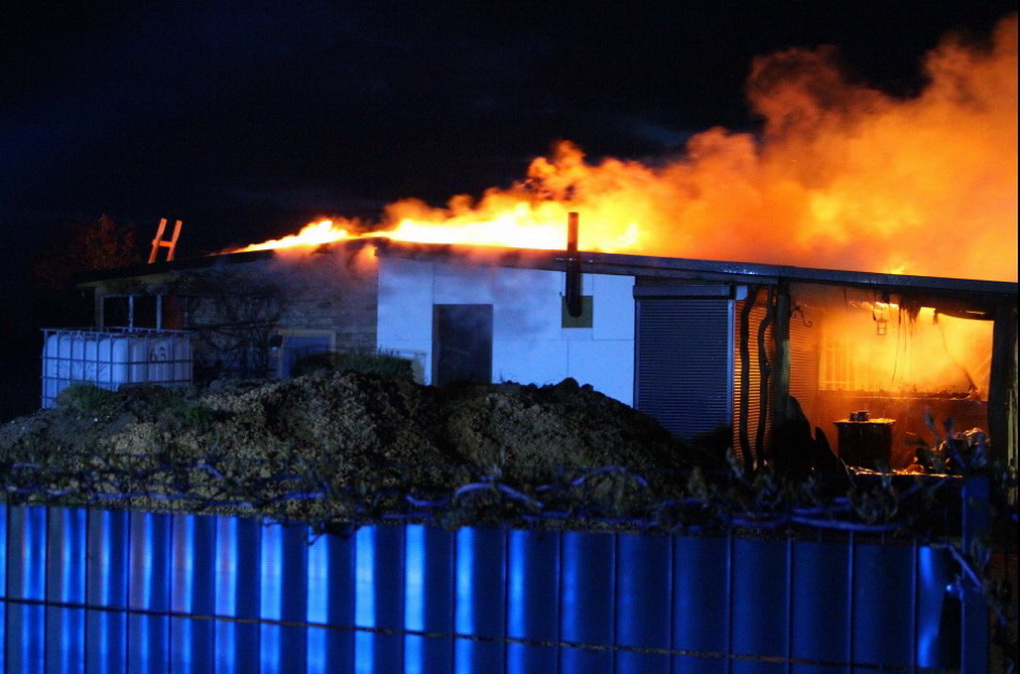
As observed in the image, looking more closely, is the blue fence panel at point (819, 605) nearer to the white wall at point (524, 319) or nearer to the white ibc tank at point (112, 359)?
the white wall at point (524, 319)

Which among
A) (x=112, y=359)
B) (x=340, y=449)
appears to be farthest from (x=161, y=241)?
(x=340, y=449)

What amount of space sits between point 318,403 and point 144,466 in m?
1.94

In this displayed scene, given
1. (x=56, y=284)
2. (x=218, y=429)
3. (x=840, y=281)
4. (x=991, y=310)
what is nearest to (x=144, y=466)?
(x=218, y=429)

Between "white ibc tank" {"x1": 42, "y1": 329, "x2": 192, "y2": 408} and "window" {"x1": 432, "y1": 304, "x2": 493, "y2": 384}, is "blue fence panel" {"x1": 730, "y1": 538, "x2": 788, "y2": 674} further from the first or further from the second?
"white ibc tank" {"x1": 42, "y1": 329, "x2": 192, "y2": 408}

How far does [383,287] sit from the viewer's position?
1499 centimetres

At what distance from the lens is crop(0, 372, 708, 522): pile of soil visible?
4457 mm

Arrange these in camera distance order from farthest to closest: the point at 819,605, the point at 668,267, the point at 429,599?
1. the point at 668,267
2. the point at 429,599
3. the point at 819,605

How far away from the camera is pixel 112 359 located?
13961mm

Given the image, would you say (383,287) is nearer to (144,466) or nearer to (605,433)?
(605,433)

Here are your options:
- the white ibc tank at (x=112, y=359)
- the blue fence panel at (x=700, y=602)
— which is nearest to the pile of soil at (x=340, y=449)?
the blue fence panel at (x=700, y=602)

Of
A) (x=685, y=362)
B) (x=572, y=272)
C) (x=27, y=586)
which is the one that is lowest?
(x=27, y=586)

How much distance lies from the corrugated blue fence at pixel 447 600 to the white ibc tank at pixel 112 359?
9.19 metres

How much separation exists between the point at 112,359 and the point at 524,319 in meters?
6.01

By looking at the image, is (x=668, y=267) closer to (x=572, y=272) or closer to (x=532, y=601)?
(x=572, y=272)
